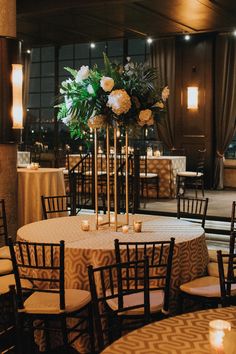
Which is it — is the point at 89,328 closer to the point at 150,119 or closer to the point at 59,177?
the point at 150,119

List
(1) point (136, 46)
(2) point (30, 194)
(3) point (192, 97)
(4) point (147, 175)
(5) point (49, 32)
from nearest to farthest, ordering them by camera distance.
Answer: (2) point (30, 194)
(4) point (147, 175)
(5) point (49, 32)
(3) point (192, 97)
(1) point (136, 46)

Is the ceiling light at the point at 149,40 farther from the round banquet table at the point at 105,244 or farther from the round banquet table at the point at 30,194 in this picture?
the round banquet table at the point at 105,244

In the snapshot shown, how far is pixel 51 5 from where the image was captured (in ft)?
28.6

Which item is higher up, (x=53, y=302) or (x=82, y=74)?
(x=82, y=74)

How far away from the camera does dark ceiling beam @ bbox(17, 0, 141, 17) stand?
8.27 m

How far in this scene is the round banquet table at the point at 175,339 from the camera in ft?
6.86

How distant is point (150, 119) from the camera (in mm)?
4215

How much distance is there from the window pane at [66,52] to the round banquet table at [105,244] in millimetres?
9418

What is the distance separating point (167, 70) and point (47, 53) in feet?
10.6

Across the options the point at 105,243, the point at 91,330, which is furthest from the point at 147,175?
the point at 91,330

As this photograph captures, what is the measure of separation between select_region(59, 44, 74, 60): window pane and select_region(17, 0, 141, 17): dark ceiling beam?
4.33 m

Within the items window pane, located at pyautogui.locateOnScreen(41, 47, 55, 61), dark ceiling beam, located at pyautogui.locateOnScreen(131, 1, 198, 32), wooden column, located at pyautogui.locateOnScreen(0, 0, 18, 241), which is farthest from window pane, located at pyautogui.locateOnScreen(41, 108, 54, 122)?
wooden column, located at pyautogui.locateOnScreen(0, 0, 18, 241)

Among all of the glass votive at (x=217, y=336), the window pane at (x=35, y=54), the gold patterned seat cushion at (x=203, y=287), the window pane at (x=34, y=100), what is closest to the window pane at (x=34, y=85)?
the window pane at (x=34, y=100)

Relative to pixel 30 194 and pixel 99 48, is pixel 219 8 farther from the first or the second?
pixel 99 48
